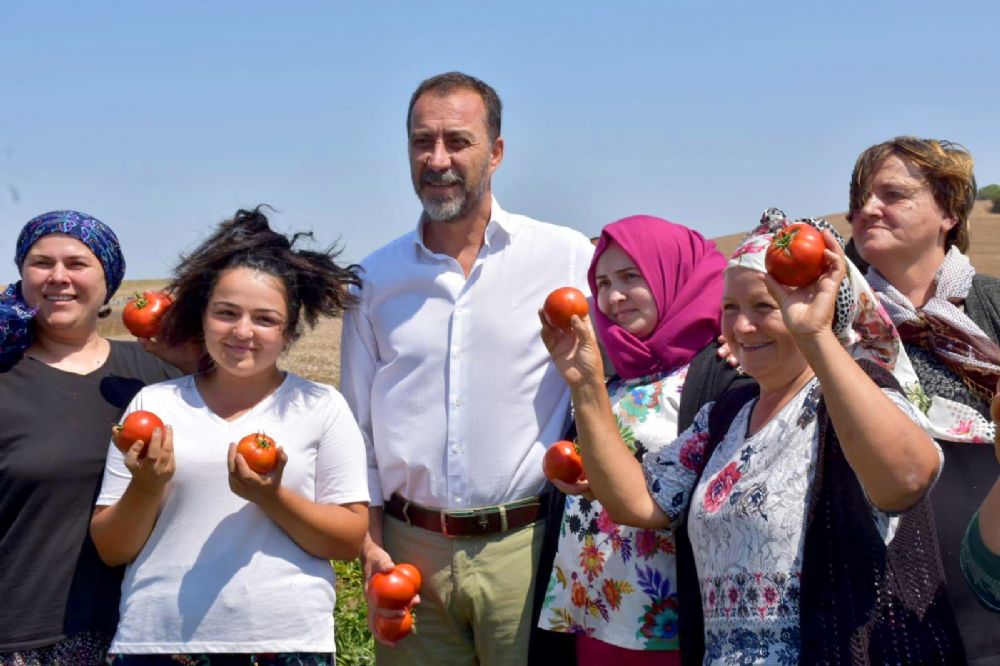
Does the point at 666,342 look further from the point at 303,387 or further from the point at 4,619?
the point at 4,619

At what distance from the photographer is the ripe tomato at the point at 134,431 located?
3459mm

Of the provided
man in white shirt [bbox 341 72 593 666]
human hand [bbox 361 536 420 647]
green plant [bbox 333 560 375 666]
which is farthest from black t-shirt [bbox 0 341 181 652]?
green plant [bbox 333 560 375 666]

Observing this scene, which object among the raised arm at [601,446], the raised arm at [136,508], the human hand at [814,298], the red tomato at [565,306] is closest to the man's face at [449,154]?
the red tomato at [565,306]

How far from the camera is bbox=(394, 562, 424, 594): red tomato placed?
403cm

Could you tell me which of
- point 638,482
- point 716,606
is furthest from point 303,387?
point 716,606

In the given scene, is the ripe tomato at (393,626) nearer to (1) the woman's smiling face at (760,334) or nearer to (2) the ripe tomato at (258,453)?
(2) the ripe tomato at (258,453)

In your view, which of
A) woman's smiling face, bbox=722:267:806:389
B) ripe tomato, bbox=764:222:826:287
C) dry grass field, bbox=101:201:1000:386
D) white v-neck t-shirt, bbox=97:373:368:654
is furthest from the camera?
dry grass field, bbox=101:201:1000:386

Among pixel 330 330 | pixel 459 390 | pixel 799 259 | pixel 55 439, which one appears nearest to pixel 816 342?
pixel 799 259

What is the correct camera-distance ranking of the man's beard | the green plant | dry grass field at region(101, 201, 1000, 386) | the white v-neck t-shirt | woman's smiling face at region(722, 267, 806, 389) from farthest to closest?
dry grass field at region(101, 201, 1000, 386), the green plant, the man's beard, the white v-neck t-shirt, woman's smiling face at region(722, 267, 806, 389)

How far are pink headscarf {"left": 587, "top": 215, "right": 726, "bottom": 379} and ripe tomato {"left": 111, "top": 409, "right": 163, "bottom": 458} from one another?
5.32 feet

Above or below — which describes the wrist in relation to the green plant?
above

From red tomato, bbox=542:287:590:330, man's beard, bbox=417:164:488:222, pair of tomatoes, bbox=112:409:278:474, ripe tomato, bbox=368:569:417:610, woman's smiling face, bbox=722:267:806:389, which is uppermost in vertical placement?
man's beard, bbox=417:164:488:222

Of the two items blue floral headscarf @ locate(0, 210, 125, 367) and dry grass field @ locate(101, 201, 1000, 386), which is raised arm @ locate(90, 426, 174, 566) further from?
dry grass field @ locate(101, 201, 1000, 386)

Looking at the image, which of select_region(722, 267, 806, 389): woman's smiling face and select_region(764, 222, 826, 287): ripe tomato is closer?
select_region(764, 222, 826, 287): ripe tomato
